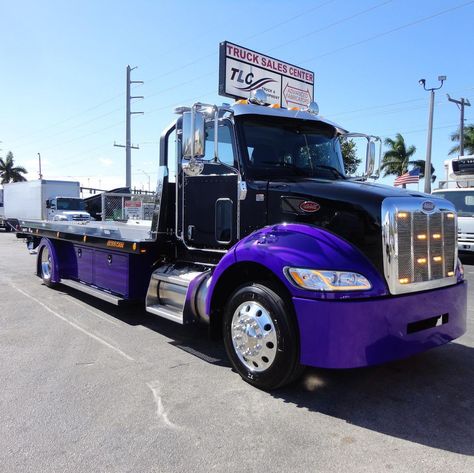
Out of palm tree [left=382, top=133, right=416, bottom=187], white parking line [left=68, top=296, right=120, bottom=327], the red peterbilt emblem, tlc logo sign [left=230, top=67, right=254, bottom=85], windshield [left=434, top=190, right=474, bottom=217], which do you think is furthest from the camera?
palm tree [left=382, top=133, right=416, bottom=187]

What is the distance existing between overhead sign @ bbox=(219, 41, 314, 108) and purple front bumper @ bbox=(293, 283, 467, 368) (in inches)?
279

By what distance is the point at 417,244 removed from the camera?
386cm

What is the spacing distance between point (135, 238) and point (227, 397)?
9.41 feet

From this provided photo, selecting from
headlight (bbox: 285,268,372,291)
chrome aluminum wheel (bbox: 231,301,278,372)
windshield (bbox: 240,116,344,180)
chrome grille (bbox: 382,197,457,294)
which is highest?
windshield (bbox: 240,116,344,180)

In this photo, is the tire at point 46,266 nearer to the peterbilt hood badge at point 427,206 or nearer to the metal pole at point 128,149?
the peterbilt hood badge at point 427,206

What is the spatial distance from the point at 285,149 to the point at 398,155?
147 ft

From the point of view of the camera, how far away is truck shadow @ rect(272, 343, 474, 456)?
330 cm

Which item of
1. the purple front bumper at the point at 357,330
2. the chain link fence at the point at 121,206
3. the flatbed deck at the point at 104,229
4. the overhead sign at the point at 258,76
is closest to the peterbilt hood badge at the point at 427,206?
the purple front bumper at the point at 357,330

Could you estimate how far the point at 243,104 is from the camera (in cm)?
484

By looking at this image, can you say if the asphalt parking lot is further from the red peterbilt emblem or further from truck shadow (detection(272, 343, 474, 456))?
the red peterbilt emblem

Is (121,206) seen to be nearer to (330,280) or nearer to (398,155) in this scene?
(330,280)

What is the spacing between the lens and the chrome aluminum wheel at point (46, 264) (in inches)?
358

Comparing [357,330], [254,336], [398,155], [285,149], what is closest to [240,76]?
[285,149]

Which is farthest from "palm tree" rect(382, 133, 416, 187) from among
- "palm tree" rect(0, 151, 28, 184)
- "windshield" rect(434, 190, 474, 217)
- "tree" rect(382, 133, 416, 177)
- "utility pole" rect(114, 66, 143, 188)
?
"palm tree" rect(0, 151, 28, 184)
